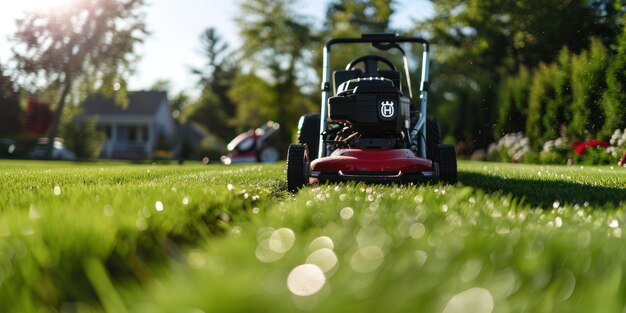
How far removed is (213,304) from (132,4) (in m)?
31.0

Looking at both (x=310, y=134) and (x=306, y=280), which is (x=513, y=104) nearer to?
(x=310, y=134)

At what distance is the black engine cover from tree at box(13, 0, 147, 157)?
22.9 m

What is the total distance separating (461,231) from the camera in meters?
2.43

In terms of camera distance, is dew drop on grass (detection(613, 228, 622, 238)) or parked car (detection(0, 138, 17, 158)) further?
parked car (detection(0, 138, 17, 158))

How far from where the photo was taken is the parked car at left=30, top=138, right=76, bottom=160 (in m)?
30.1

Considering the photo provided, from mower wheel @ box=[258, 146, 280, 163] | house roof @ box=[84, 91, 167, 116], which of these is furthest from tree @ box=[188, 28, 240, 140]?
mower wheel @ box=[258, 146, 280, 163]

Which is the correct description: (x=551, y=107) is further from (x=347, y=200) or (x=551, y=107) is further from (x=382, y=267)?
(x=382, y=267)

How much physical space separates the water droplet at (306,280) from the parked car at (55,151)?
29.8 m

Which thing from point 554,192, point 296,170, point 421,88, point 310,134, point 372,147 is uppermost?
point 421,88

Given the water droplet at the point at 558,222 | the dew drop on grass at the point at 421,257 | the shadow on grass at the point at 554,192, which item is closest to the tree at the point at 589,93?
the shadow on grass at the point at 554,192

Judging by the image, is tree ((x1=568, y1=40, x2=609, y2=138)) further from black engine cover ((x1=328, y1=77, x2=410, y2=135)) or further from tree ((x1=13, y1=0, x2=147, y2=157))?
tree ((x1=13, y1=0, x2=147, y2=157))

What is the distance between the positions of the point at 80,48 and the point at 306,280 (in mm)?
28925

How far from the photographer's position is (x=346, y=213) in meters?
2.96

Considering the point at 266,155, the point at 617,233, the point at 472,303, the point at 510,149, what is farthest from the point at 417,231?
the point at 266,155
